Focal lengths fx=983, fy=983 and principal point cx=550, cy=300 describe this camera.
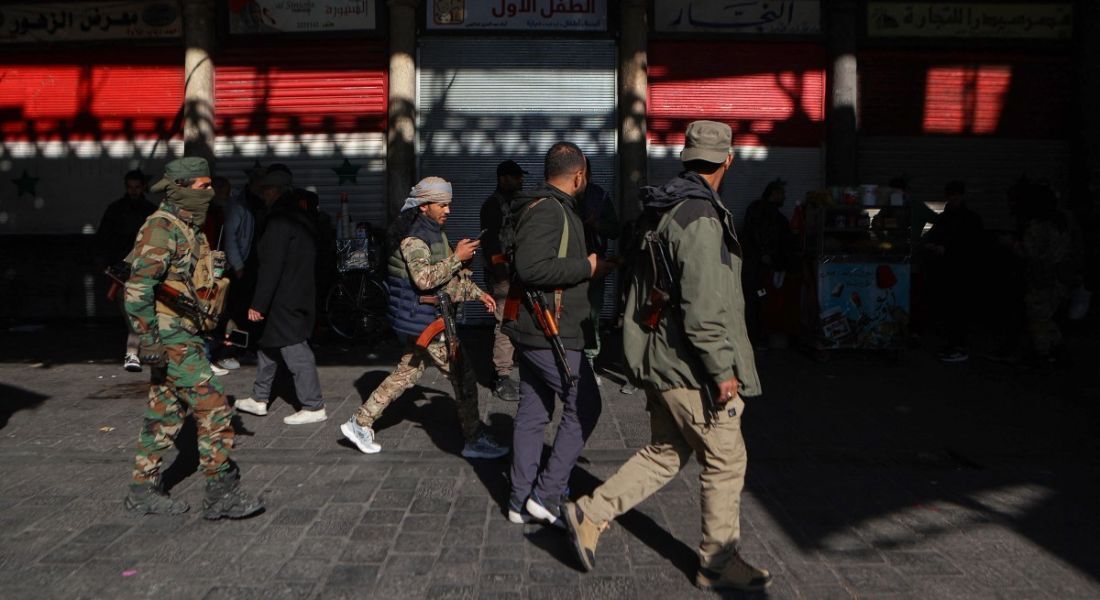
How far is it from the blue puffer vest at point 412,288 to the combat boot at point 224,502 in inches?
58.4

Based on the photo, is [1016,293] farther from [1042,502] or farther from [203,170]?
[203,170]

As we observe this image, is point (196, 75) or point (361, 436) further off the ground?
point (196, 75)

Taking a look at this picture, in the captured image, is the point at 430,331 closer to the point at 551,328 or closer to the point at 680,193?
the point at 551,328

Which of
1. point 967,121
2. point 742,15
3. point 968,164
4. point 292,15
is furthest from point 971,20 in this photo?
point 292,15

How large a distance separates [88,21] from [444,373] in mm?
8826

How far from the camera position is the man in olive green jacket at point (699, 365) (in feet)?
12.6

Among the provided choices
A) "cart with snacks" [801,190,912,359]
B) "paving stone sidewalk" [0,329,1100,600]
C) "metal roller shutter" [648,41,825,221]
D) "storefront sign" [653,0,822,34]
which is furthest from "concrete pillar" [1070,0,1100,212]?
"paving stone sidewalk" [0,329,1100,600]

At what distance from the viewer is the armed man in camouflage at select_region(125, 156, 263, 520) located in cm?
475

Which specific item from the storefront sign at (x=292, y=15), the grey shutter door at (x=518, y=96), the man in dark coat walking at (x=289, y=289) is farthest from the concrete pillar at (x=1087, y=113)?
the man in dark coat walking at (x=289, y=289)

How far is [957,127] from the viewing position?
1202 cm

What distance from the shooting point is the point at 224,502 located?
482 centimetres

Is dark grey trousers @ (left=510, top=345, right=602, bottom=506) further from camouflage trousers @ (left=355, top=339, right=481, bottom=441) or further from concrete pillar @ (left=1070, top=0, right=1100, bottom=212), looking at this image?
concrete pillar @ (left=1070, top=0, right=1100, bottom=212)

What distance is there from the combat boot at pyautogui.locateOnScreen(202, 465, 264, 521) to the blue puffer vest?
58.4 inches

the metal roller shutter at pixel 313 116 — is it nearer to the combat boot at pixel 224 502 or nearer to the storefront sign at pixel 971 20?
the storefront sign at pixel 971 20
